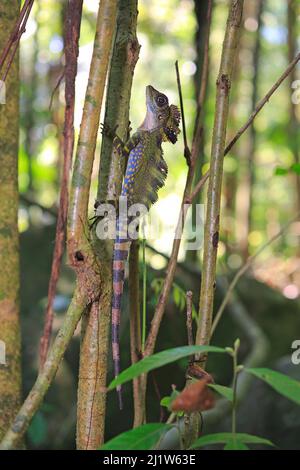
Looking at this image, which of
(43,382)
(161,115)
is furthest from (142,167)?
(43,382)

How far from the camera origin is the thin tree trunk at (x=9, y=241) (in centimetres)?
182

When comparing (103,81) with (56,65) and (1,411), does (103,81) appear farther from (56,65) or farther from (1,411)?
(56,65)

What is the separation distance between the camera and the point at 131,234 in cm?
194

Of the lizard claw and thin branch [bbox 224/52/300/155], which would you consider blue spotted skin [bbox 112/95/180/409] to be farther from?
thin branch [bbox 224/52/300/155]

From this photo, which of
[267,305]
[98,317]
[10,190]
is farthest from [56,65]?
[98,317]

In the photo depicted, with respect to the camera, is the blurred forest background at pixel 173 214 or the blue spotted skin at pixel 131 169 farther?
the blurred forest background at pixel 173 214

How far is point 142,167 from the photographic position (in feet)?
7.79

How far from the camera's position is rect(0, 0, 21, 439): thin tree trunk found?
5.97ft

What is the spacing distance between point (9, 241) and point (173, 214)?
9.08 metres

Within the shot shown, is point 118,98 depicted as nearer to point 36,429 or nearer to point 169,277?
point 169,277

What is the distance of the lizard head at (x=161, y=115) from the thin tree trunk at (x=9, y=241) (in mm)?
777

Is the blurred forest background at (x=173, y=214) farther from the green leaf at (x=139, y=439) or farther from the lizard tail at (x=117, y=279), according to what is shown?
the green leaf at (x=139, y=439)

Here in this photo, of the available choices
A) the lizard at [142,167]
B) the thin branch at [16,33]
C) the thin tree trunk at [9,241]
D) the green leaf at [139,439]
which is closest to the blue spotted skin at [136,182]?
the lizard at [142,167]

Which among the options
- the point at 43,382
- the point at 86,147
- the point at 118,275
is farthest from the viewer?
the point at 118,275
